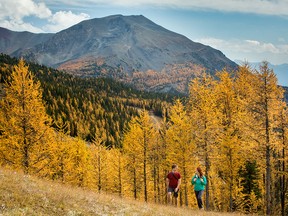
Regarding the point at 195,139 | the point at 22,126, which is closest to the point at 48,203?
the point at 22,126

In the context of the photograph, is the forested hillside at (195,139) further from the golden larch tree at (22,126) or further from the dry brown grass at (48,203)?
the dry brown grass at (48,203)

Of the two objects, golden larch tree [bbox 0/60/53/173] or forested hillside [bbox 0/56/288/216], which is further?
forested hillside [bbox 0/56/288/216]

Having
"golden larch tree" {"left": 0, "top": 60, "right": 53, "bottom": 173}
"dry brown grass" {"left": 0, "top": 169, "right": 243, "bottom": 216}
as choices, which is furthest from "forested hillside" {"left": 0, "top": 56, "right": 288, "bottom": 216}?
"dry brown grass" {"left": 0, "top": 169, "right": 243, "bottom": 216}

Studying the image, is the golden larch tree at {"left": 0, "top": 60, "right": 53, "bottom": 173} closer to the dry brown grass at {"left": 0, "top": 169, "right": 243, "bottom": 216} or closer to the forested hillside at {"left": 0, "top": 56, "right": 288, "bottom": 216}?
the forested hillside at {"left": 0, "top": 56, "right": 288, "bottom": 216}

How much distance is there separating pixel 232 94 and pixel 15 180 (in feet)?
85.8

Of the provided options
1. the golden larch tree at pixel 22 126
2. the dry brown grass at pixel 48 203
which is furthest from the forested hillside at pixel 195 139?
the dry brown grass at pixel 48 203

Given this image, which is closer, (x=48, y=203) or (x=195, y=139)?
(x=48, y=203)

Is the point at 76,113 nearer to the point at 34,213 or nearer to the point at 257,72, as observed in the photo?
the point at 257,72

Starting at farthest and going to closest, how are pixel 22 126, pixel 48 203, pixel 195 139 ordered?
pixel 195 139, pixel 22 126, pixel 48 203

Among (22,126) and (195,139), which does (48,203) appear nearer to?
(22,126)

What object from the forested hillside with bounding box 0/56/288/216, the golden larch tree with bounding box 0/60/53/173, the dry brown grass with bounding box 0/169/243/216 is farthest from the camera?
the forested hillside with bounding box 0/56/288/216

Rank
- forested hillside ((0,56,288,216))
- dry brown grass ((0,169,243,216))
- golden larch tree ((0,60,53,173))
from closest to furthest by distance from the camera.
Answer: dry brown grass ((0,169,243,216))
golden larch tree ((0,60,53,173))
forested hillside ((0,56,288,216))

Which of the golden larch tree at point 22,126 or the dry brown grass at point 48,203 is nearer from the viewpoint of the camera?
the dry brown grass at point 48,203

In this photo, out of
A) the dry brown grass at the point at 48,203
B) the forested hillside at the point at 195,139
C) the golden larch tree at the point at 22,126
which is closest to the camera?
the dry brown grass at the point at 48,203
